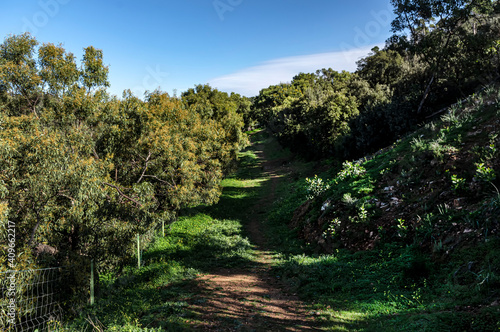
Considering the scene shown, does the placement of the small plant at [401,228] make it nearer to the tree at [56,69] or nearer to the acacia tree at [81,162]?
the acacia tree at [81,162]

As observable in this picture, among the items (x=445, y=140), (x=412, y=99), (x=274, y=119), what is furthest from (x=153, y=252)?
(x=274, y=119)

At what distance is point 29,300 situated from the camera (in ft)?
23.7

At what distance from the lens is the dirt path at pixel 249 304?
21.8 ft

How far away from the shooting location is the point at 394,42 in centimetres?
2361

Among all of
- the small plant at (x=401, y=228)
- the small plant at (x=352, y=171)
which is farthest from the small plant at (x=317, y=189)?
the small plant at (x=401, y=228)

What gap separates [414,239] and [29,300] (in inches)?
454

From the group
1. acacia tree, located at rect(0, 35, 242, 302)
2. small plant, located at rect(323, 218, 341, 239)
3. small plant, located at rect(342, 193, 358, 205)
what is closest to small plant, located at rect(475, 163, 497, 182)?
small plant, located at rect(342, 193, 358, 205)

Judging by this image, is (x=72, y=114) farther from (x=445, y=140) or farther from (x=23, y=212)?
(x=445, y=140)

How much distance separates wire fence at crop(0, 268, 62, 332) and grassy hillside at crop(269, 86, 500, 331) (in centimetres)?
731

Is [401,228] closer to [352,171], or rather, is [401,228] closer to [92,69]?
[352,171]

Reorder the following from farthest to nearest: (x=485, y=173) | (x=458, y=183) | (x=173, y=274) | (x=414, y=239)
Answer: (x=173, y=274) → (x=458, y=183) → (x=414, y=239) → (x=485, y=173)

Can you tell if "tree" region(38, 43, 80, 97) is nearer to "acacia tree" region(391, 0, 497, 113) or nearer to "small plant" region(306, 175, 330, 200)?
"small plant" region(306, 175, 330, 200)

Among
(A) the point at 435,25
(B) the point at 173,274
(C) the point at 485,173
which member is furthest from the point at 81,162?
(A) the point at 435,25

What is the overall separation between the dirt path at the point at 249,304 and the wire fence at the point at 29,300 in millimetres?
3811
